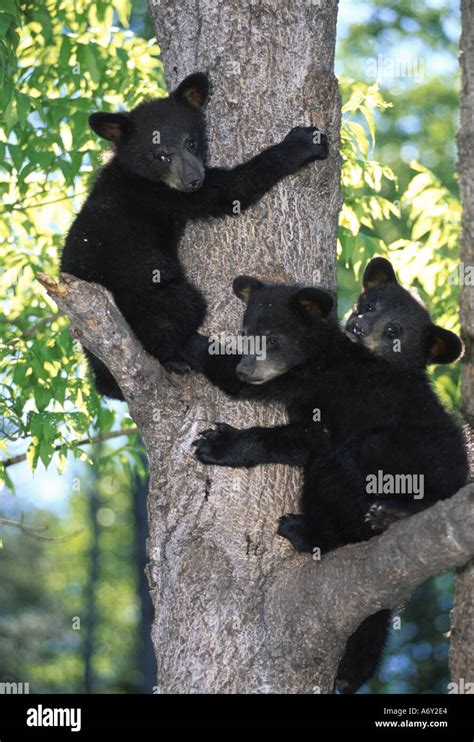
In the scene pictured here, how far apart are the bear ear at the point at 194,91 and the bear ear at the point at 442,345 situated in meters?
1.93

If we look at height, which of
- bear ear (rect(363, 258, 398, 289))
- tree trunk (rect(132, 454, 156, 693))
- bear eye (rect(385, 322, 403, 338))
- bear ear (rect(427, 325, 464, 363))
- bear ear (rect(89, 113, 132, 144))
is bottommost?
tree trunk (rect(132, 454, 156, 693))

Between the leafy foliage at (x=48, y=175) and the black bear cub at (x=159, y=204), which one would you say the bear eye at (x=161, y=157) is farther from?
the leafy foliage at (x=48, y=175)

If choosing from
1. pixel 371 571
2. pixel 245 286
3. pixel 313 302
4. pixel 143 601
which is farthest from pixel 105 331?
pixel 143 601

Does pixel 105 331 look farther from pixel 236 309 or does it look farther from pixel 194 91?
pixel 194 91

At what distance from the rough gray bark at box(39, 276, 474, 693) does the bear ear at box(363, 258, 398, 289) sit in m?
1.61

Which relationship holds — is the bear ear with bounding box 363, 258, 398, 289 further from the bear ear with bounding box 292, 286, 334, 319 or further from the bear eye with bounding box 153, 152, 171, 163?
the bear eye with bounding box 153, 152, 171, 163

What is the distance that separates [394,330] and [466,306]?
1.12m

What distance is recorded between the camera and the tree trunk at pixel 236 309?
4.66 m

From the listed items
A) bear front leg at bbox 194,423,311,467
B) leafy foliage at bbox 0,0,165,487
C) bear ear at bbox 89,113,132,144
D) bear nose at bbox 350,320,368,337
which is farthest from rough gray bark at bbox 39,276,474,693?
bear ear at bbox 89,113,132,144

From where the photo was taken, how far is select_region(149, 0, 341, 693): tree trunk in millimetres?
4660

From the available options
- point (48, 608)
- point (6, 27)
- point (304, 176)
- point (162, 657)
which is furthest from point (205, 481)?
point (48, 608)

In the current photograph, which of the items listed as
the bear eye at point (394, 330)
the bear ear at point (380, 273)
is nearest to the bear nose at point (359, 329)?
the bear eye at point (394, 330)

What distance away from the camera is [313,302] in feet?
17.1
